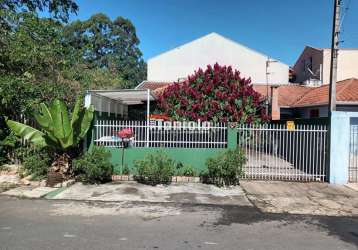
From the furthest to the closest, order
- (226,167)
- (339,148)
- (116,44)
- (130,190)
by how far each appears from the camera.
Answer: (116,44) < (339,148) < (226,167) < (130,190)

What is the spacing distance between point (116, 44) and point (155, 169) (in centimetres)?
5504

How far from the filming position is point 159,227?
298 inches

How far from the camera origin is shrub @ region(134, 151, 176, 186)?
12258mm

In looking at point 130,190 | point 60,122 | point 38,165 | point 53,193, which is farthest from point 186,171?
point 38,165

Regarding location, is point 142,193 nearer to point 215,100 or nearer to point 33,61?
point 33,61

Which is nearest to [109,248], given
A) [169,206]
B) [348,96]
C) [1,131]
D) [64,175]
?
[169,206]

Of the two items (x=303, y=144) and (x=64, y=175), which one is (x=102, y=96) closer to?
(x=64, y=175)

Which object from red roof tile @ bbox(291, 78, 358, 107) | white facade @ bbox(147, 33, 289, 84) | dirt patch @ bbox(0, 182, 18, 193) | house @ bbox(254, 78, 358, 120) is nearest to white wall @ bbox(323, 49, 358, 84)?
white facade @ bbox(147, 33, 289, 84)

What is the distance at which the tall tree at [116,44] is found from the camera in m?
61.8

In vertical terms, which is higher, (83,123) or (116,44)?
(116,44)

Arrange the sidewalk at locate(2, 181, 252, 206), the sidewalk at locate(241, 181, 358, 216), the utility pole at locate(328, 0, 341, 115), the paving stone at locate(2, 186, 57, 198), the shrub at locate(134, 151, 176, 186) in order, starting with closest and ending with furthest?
the sidewalk at locate(241, 181, 358, 216), the sidewalk at locate(2, 181, 252, 206), the paving stone at locate(2, 186, 57, 198), the shrub at locate(134, 151, 176, 186), the utility pole at locate(328, 0, 341, 115)

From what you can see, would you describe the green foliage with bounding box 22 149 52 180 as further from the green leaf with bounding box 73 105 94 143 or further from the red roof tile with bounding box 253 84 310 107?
the red roof tile with bounding box 253 84 310 107

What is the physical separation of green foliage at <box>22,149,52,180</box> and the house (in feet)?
54.9

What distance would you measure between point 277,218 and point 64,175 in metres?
6.49
